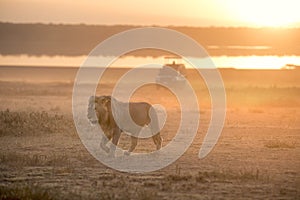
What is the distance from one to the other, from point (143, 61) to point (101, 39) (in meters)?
13.6

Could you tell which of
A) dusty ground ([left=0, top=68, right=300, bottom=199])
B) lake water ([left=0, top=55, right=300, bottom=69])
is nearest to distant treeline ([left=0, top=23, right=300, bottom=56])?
lake water ([left=0, top=55, right=300, bottom=69])

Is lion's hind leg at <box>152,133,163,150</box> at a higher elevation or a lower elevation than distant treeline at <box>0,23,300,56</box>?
lower

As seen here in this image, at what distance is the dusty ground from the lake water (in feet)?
133

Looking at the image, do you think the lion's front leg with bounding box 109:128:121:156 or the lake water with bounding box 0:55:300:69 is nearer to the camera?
the lion's front leg with bounding box 109:128:121:156

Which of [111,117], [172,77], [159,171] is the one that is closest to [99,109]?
[111,117]

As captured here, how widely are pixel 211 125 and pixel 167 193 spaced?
1423 cm

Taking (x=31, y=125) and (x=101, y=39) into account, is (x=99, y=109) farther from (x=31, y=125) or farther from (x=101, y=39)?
(x=101, y=39)

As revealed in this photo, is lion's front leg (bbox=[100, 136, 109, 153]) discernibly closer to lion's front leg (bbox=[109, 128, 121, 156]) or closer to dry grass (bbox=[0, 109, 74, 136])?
lion's front leg (bbox=[109, 128, 121, 156])

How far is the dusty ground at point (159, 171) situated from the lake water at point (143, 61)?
133 feet

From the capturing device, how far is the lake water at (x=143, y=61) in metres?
70.7

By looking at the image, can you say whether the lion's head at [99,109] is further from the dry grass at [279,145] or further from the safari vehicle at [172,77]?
the safari vehicle at [172,77]

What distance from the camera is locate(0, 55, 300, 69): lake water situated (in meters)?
70.7

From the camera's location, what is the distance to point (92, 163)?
1828 cm

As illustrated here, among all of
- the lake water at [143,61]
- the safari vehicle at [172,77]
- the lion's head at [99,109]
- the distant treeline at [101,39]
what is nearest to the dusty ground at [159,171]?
the lion's head at [99,109]
